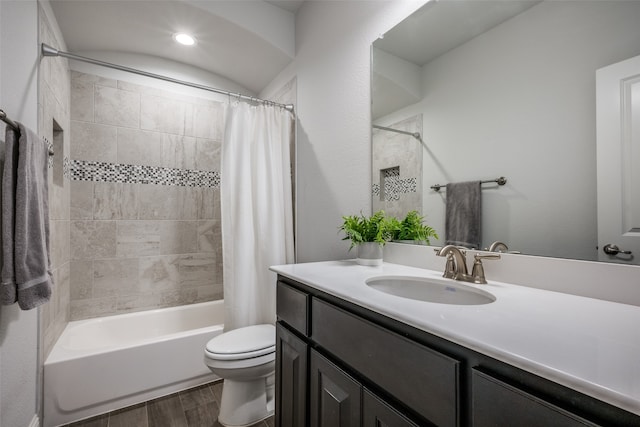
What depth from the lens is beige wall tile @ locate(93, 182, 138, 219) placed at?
2346mm

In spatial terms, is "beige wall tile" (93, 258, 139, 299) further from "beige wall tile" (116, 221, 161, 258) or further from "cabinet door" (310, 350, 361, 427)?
"cabinet door" (310, 350, 361, 427)

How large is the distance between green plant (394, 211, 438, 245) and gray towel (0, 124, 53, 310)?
5.18 ft

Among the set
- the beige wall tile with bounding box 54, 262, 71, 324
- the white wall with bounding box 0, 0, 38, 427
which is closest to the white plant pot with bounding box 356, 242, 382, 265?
the white wall with bounding box 0, 0, 38, 427

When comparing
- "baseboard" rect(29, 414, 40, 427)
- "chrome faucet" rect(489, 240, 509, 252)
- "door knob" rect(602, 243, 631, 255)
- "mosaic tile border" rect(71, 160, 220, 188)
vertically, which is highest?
"mosaic tile border" rect(71, 160, 220, 188)

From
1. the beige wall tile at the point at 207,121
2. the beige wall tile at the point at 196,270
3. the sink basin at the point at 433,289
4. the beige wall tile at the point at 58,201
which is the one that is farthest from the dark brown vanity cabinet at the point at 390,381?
the beige wall tile at the point at 207,121

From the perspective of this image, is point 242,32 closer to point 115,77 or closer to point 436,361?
point 115,77

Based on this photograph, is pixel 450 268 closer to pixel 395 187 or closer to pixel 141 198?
pixel 395 187

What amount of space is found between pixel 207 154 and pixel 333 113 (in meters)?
1.50

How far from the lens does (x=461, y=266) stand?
107cm

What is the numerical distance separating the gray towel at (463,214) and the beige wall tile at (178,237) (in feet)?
7.51

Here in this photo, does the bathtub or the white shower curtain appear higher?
the white shower curtain

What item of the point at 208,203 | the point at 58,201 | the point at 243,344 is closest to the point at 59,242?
the point at 58,201

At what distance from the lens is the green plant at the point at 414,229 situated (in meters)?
1.33

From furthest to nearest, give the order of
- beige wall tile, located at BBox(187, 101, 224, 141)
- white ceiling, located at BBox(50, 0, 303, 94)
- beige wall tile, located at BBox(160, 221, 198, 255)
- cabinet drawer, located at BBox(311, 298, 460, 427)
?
beige wall tile, located at BBox(187, 101, 224, 141)
beige wall tile, located at BBox(160, 221, 198, 255)
white ceiling, located at BBox(50, 0, 303, 94)
cabinet drawer, located at BBox(311, 298, 460, 427)
